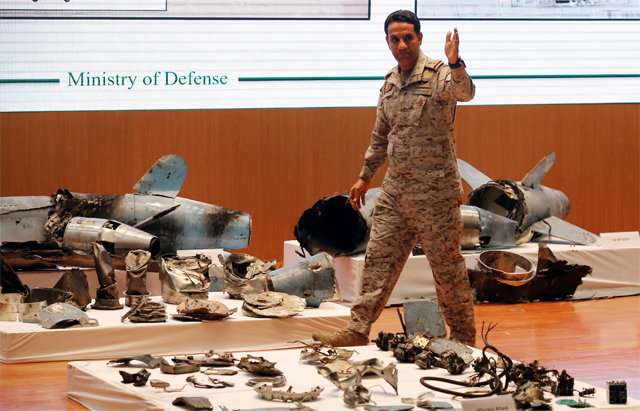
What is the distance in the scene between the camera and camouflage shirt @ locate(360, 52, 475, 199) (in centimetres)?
535

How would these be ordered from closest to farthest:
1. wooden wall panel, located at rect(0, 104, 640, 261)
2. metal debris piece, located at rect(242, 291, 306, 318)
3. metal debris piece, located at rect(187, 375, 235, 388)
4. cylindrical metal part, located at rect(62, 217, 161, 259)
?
metal debris piece, located at rect(187, 375, 235, 388) → metal debris piece, located at rect(242, 291, 306, 318) → cylindrical metal part, located at rect(62, 217, 161, 259) → wooden wall panel, located at rect(0, 104, 640, 261)

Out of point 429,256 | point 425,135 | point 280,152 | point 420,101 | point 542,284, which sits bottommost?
point 542,284

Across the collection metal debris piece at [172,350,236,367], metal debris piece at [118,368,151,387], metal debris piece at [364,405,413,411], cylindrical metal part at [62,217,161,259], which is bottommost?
metal debris piece at [172,350,236,367]

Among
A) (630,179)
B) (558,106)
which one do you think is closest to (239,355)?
(558,106)

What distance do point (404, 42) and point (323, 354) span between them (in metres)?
1.70

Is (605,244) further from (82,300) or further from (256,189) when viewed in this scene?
(82,300)

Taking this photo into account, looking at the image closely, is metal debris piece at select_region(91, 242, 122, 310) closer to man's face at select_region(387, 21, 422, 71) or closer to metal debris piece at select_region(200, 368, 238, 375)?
metal debris piece at select_region(200, 368, 238, 375)

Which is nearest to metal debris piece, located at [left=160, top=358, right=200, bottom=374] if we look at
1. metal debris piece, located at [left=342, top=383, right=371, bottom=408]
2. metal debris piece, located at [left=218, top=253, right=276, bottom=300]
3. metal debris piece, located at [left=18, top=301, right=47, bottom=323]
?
metal debris piece, located at [left=342, top=383, right=371, bottom=408]

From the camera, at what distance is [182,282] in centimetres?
631

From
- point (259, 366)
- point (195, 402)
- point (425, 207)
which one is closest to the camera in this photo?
point (195, 402)

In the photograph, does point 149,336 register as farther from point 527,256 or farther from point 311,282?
point 527,256

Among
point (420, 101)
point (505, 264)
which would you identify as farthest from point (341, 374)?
point (505, 264)

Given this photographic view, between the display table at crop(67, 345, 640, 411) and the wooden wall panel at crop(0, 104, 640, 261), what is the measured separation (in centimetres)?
431

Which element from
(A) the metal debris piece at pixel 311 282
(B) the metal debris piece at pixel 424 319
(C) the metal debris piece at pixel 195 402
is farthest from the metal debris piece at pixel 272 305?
(C) the metal debris piece at pixel 195 402
